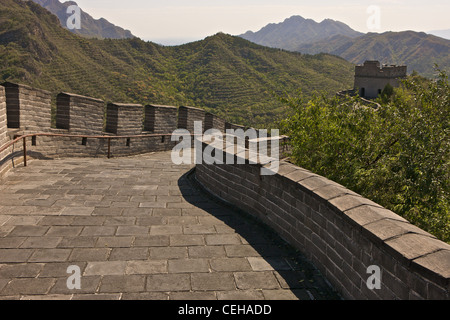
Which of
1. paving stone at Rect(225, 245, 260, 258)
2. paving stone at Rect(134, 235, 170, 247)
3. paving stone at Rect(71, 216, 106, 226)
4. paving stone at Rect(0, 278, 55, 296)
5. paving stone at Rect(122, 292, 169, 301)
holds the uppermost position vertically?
paving stone at Rect(71, 216, 106, 226)

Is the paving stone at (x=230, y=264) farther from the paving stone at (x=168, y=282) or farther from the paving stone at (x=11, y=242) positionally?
the paving stone at (x=11, y=242)

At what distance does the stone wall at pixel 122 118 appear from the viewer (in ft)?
42.5

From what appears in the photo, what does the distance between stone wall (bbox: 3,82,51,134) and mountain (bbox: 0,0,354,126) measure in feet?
A: 54.7

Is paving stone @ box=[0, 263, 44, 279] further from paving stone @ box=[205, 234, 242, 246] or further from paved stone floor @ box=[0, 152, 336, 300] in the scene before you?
paving stone @ box=[205, 234, 242, 246]

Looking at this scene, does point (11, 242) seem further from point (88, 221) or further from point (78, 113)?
point (78, 113)

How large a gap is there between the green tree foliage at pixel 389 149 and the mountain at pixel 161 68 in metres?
17.6

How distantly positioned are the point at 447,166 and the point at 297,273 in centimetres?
353

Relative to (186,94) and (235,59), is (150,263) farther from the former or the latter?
(235,59)

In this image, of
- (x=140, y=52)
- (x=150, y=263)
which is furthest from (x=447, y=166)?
(x=140, y=52)

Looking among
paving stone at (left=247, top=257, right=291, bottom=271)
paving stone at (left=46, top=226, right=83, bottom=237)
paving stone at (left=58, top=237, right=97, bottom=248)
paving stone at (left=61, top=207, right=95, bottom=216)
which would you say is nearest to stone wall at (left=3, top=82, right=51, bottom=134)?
paving stone at (left=61, top=207, right=95, bottom=216)

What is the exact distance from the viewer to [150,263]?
15.0ft

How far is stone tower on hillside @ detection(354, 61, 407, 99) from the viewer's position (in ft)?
177

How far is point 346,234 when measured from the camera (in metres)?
3.97

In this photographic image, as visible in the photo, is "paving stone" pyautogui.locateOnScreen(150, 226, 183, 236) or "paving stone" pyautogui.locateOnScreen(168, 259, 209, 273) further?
"paving stone" pyautogui.locateOnScreen(150, 226, 183, 236)
